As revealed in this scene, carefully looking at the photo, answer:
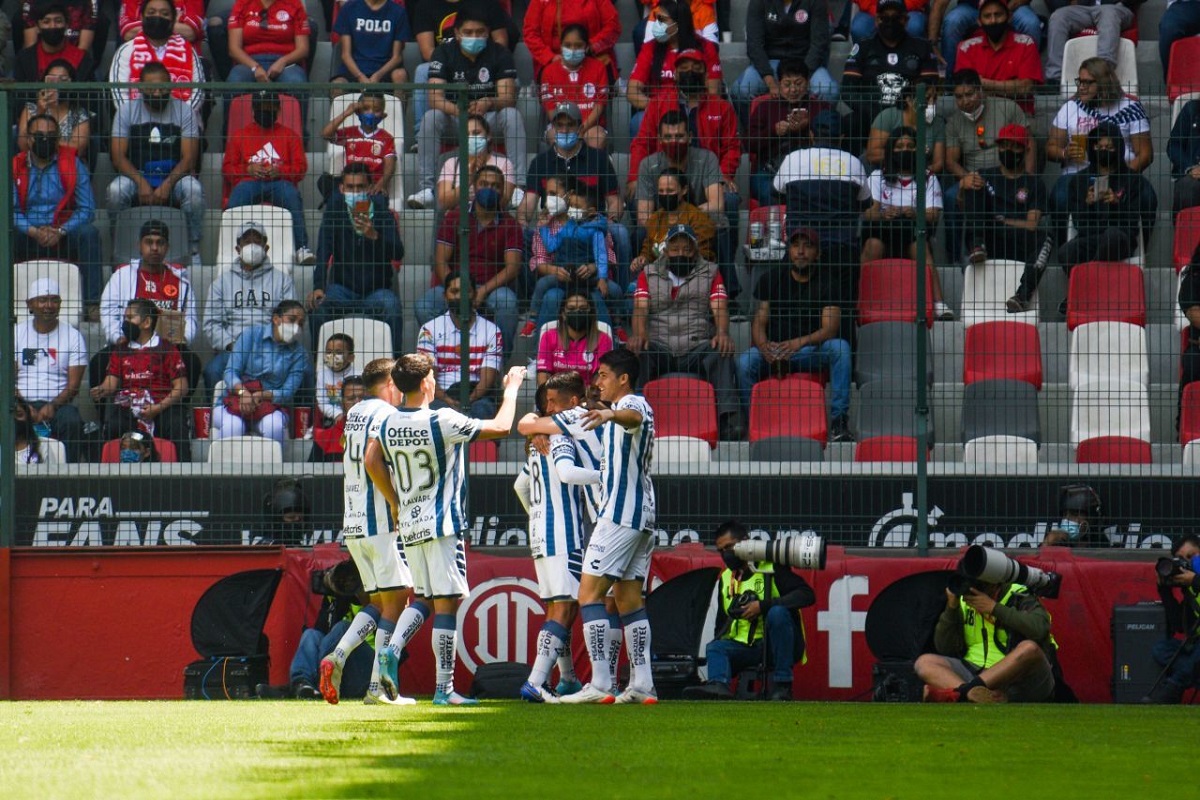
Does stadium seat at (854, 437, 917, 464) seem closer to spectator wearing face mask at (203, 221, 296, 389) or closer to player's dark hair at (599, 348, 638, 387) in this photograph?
player's dark hair at (599, 348, 638, 387)

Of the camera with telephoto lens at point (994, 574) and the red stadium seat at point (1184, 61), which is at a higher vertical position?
the red stadium seat at point (1184, 61)

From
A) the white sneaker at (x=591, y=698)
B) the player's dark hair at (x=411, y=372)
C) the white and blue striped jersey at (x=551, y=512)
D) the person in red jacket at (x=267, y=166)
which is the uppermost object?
the person in red jacket at (x=267, y=166)

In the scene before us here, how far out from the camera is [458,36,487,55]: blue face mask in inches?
662

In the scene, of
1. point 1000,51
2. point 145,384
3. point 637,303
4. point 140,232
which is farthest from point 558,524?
point 1000,51

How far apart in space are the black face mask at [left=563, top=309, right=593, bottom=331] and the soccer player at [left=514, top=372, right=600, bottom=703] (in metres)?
1.19

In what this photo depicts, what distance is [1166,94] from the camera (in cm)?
1337

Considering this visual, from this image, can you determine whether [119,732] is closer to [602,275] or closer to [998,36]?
[602,275]

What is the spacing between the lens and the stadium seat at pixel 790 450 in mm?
12766

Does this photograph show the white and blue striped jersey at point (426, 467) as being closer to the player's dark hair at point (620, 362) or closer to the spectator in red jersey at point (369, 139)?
the player's dark hair at point (620, 362)

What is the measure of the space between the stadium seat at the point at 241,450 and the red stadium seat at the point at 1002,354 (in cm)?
507

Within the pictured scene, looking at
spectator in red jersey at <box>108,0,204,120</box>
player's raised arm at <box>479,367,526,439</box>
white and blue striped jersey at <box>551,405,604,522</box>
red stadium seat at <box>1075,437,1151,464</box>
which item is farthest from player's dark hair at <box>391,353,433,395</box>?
spectator in red jersey at <box>108,0,204,120</box>

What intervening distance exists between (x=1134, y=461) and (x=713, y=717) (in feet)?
15.1

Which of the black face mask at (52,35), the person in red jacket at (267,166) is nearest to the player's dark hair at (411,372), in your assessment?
the person in red jacket at (267,166)

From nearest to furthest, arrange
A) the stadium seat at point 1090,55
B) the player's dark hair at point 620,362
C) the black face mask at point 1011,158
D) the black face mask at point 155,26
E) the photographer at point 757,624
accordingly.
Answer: the player's dark hair at point 620,362
the photographer at point 757,624
the black face mask at point 1011,158
the stadium seat at point 1090,55
the black face mask at point 155,26
